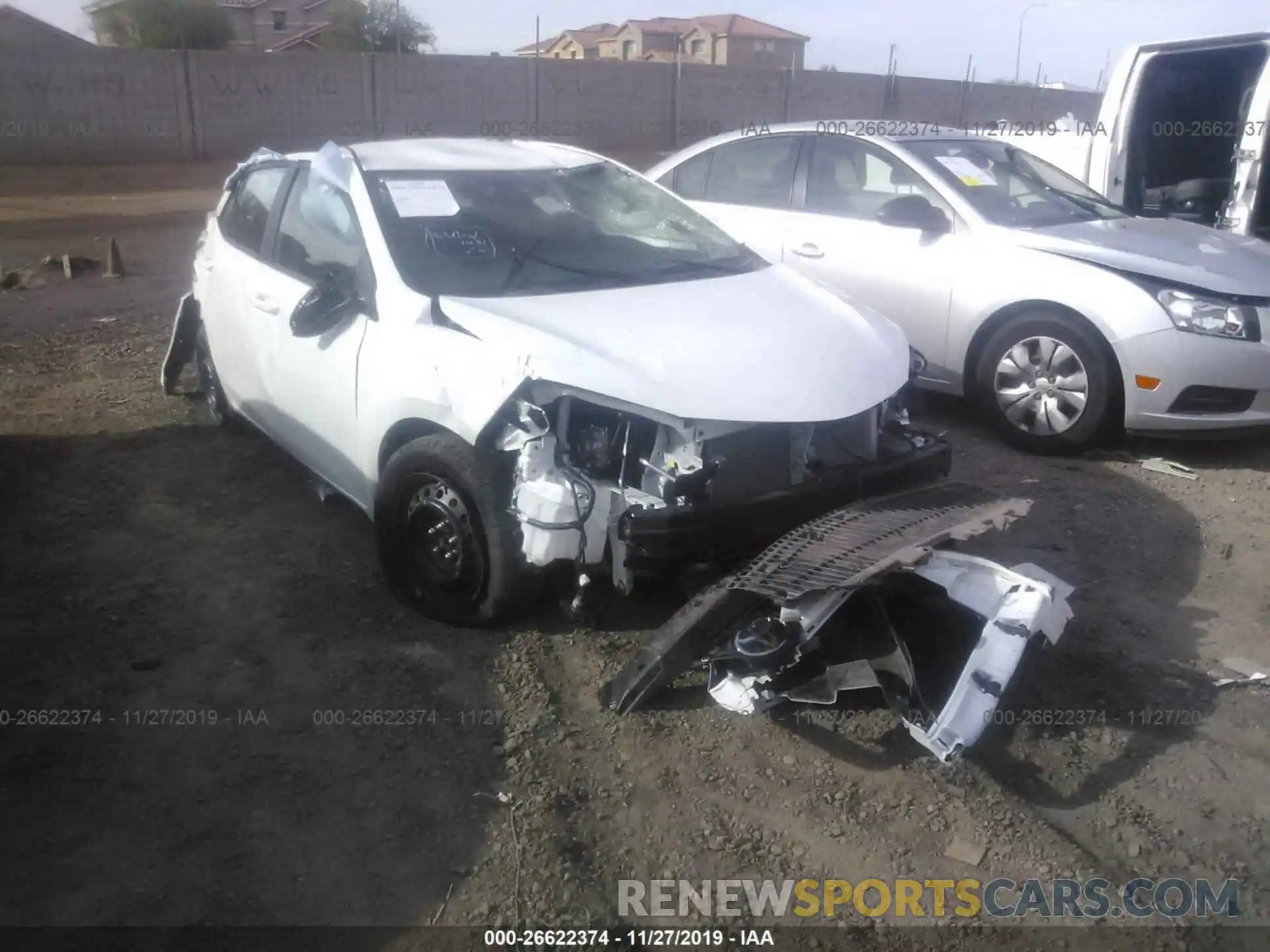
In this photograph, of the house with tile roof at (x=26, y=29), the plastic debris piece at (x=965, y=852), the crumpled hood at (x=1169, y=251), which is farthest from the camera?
the house with tile roof at (x=26, y=29)

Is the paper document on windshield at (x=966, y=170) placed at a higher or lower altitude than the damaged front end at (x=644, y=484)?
higher

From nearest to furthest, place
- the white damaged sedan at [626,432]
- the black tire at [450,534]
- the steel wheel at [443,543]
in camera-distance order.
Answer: the white damaged sedan at [626,432], the black tire at [450,534], the steel wheel at [443,543]

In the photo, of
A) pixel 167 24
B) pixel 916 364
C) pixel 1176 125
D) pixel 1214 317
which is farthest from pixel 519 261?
pixel 167 24

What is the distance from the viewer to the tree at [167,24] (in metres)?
35.2

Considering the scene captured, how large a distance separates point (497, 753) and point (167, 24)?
1517 inches

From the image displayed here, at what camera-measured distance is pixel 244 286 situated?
16.1ft

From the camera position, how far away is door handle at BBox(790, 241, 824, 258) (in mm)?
6422

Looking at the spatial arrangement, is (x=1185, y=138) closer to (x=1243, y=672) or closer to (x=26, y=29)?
(x=1243, y=672)

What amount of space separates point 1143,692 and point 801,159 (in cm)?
409

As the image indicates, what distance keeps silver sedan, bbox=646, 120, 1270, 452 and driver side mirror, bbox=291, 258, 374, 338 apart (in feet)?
6.68

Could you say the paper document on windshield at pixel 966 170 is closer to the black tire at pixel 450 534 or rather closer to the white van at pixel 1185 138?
the white van at pixel 1185 138

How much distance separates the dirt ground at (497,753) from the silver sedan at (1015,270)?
735 millimetres

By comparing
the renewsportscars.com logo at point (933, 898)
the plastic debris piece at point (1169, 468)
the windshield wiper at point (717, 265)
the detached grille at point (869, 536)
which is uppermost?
the windshield wiper at point (717, 265)

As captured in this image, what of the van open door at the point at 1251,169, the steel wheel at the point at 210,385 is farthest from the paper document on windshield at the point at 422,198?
the van open door at the point at 1251,169
